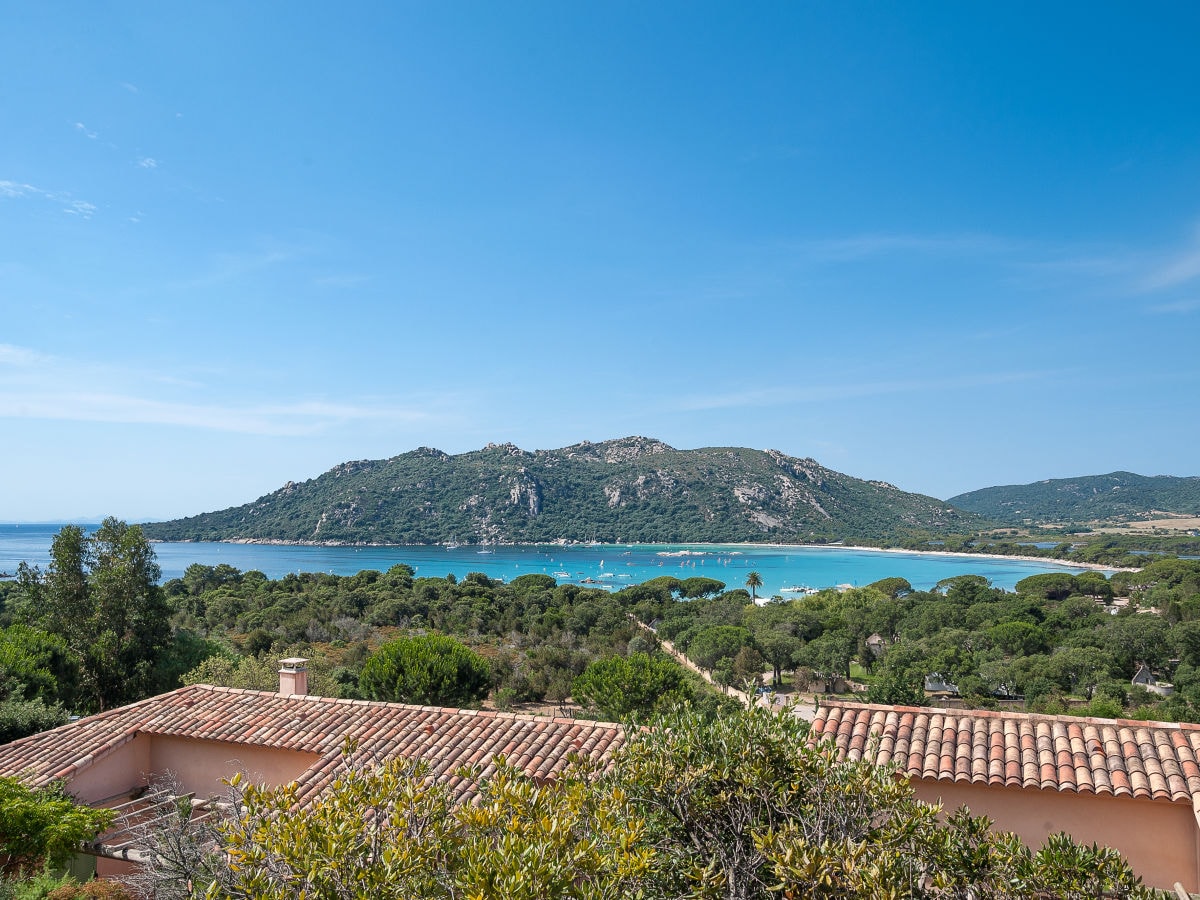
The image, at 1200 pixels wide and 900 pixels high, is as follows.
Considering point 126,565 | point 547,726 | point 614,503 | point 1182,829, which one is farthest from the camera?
point 614,503

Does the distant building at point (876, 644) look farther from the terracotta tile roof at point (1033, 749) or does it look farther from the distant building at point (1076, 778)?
the distant building at point (1076, 778)

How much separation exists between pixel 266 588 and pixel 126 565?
122 ft

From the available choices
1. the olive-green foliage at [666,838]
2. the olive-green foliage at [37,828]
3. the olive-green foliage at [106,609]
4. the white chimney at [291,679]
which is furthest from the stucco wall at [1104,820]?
the olive-green foliage at [106,609]

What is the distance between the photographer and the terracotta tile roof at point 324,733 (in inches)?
333

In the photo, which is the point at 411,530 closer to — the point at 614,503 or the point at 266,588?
the point at 614,503

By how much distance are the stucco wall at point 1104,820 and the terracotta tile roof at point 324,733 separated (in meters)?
3.55

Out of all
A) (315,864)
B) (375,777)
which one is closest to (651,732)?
(375,777)

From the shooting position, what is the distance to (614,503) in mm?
157000

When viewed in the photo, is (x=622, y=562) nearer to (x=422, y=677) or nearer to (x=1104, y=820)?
(x=422, y=677)

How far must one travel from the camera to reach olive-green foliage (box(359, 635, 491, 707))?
59.4 feet

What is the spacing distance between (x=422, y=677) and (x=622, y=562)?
95.7 m

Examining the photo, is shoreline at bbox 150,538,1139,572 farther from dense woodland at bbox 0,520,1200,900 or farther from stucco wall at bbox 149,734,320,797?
stucco wall at bbox 149,734,320,797

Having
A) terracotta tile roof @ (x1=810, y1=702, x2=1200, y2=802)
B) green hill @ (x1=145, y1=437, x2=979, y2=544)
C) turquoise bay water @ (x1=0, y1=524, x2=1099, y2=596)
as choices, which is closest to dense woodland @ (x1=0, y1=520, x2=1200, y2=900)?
terracotta tile roof @ (x1=810, y1=702, x2=1200, y2=802)

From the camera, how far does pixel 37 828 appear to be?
700cm
